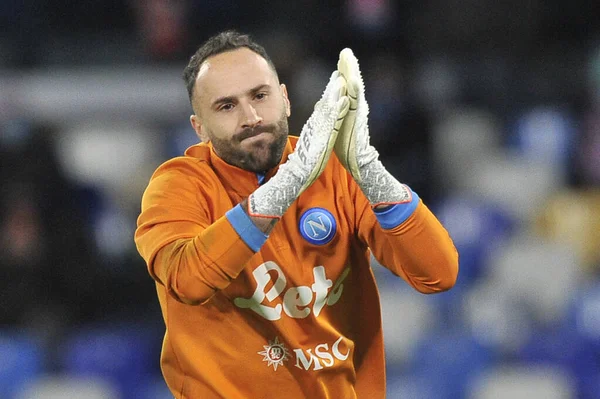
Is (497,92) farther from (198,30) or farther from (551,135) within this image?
(198,30)

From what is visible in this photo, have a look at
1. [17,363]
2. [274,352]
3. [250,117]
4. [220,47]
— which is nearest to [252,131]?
[250,117]

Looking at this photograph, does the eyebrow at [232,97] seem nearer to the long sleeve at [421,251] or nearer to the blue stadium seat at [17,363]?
the long sleeve at [421,251]

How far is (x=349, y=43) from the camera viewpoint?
6.88m

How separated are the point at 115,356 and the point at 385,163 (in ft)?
6.59

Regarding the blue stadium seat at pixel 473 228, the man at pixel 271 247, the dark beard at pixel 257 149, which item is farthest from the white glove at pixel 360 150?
the blue stadium seat at pixel 473 228

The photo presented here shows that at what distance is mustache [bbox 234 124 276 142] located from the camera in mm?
2377

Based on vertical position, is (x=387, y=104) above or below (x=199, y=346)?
below

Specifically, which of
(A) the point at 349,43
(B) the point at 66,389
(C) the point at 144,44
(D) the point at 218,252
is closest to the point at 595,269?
(A) the point at 349,43

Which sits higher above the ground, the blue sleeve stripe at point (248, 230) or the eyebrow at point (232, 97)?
the eyebrow at point (232, 97)

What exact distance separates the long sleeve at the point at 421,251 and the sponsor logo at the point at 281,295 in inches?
6.7

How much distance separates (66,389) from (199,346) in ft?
8.62

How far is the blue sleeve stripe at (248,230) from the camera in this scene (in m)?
2.19

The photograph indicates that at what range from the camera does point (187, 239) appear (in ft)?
7.43

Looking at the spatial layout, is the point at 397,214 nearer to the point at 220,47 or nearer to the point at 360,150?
the point at 360,150
